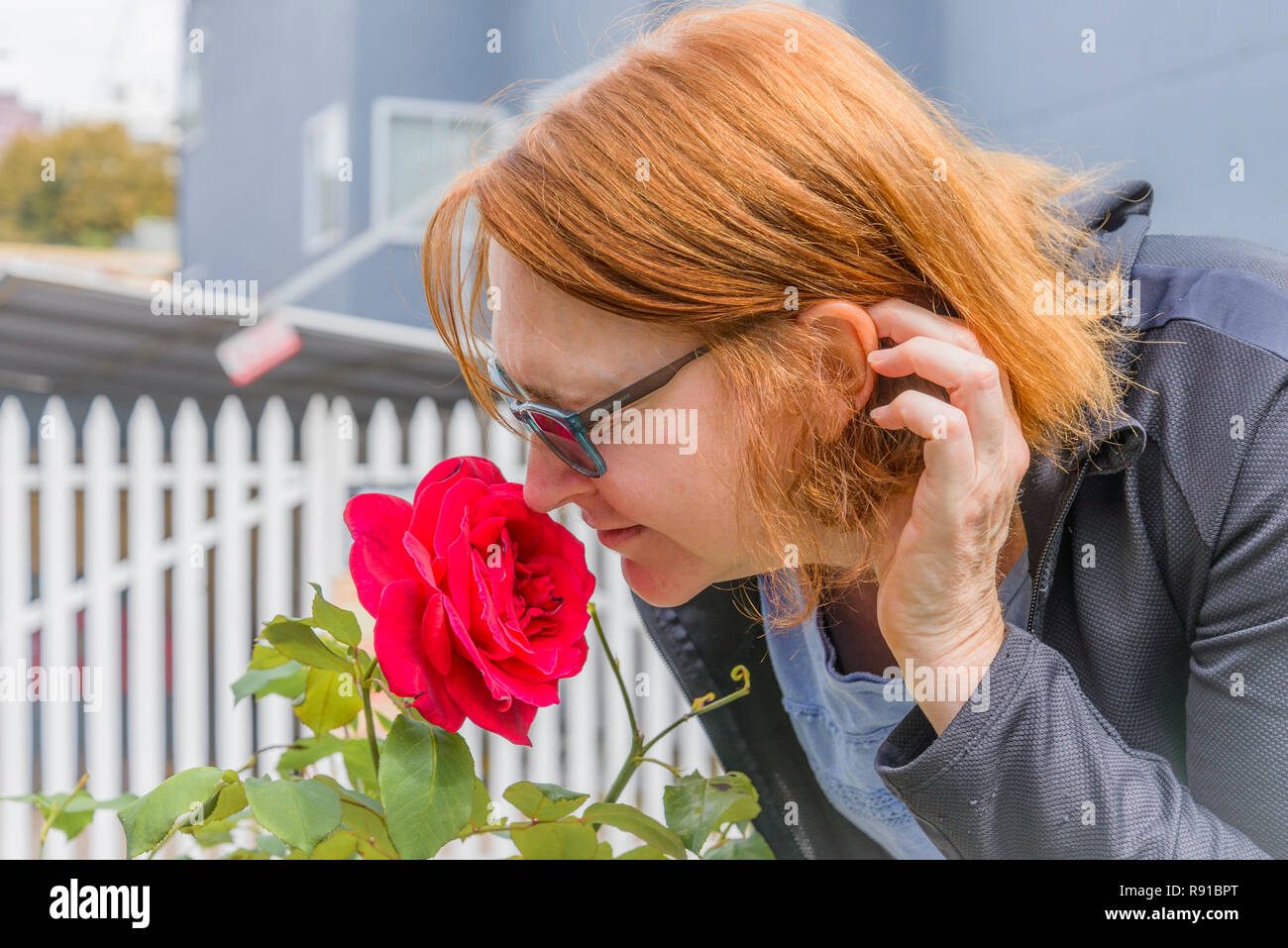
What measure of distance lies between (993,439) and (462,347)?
0.54 m

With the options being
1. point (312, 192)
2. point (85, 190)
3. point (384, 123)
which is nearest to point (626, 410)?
point (384, 123)

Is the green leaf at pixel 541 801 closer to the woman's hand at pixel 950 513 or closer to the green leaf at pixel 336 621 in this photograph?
the green leaf at pixel 336 621

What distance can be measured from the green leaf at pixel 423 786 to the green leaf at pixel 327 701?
170 mm

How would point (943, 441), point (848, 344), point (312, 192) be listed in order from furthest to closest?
point (312, 192)
point (848, 344)
point (943, 441)

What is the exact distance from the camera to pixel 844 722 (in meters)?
1.09

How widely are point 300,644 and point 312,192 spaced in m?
8.30

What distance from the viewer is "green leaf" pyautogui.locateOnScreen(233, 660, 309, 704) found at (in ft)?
2.66

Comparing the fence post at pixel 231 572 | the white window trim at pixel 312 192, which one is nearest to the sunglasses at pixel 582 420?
the fence post at pixel 231 572

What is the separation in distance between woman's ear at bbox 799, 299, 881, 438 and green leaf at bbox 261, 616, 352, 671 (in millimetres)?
445

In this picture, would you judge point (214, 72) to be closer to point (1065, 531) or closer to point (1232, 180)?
point (1232, 180)

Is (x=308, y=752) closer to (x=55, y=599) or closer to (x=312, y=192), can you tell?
(x=55, y=599)

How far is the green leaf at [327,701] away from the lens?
0.79 meters

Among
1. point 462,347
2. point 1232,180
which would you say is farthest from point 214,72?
point 462,347

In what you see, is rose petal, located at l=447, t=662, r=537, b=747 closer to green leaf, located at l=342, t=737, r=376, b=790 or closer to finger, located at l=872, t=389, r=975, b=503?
green leaf, located at l=342, t=737, r=376, b=790
